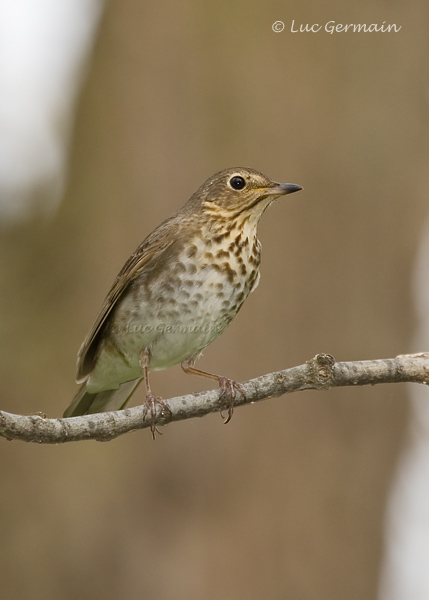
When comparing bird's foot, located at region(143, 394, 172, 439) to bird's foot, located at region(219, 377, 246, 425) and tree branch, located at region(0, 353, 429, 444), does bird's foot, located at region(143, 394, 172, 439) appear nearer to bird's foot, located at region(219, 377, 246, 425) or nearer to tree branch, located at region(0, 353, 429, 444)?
tree branch, located at region(0, 353, 429, 444)

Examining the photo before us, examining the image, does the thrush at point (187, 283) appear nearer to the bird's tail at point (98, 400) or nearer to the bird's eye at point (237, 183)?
the bird's eye at point (237, 183)

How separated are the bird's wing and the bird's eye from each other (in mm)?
488

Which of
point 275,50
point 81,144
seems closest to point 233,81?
point 275,50

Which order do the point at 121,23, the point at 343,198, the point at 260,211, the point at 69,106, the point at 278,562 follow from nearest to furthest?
1. the point at 260,211
2. the point at 278,562
3. the point at 343,198
4. the point at 121,23
5. the point at 69,106

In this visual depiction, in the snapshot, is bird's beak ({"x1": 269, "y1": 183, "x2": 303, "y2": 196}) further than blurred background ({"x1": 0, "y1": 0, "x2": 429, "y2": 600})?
No

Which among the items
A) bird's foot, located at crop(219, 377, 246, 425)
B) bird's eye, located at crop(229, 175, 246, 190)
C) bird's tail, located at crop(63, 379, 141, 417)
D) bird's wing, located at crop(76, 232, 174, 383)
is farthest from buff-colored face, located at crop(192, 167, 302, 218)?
bird's tail, located at crop(63, 379, 141, 417)

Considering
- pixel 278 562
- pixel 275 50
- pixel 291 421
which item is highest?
pixel 275 50

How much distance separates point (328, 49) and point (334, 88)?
36cm

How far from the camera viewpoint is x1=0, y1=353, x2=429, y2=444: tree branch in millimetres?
3783

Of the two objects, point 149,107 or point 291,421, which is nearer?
point 291,421

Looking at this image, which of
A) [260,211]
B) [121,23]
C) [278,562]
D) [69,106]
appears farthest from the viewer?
[69,106]

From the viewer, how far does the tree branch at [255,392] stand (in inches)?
149

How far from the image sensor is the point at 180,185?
7.98 metres

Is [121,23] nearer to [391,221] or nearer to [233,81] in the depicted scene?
[233,81]
